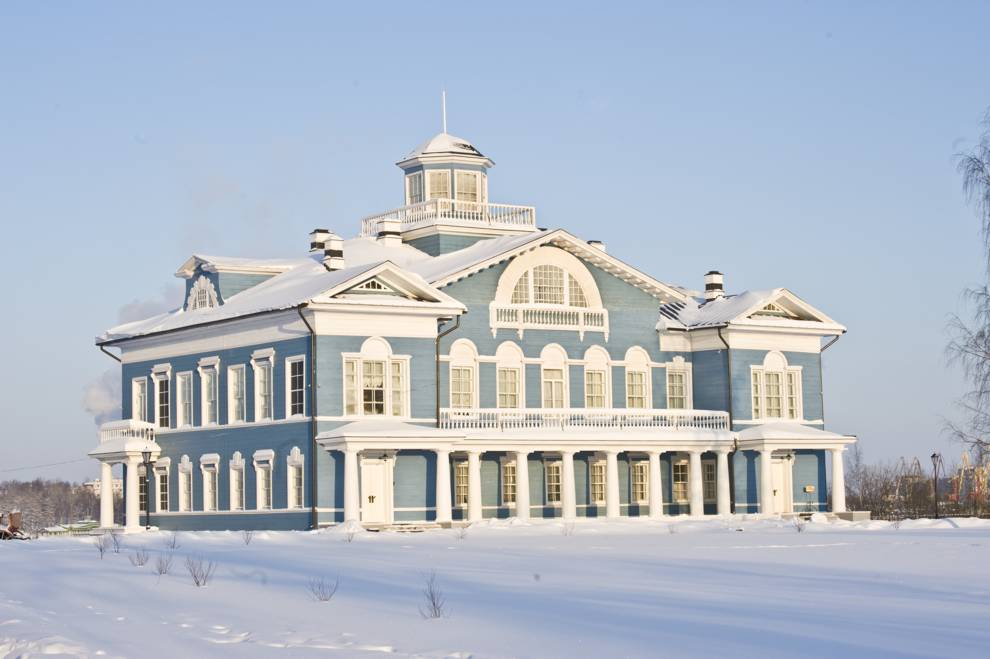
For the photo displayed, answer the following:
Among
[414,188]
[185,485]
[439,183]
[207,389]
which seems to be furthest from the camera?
[414,188]

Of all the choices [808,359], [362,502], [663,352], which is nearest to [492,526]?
[362,502]

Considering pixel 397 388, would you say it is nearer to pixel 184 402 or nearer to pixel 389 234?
pixel 184 402

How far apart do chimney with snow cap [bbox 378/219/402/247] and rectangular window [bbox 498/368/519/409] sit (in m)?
7.35

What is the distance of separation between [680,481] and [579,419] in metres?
5.45

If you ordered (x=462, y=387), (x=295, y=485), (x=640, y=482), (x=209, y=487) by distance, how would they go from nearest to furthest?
(x=295, y=485) → (x=462, y=387) → (x=209, y=487) → (x=640, y=482)

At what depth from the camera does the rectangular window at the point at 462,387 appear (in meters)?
52.0

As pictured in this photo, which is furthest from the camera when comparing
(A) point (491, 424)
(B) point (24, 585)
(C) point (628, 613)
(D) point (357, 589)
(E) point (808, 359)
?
(E) point (808, 359)

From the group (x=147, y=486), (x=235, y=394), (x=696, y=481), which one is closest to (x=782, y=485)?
(x=696, y=481)

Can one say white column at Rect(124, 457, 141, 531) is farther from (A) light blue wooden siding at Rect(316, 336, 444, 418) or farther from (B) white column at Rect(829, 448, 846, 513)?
(B) white column at Rect(829, 448, 846, 513)

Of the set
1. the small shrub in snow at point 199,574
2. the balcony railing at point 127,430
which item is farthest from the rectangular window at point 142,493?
the small shrub in snow at point 199,574

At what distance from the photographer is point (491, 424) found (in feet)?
168

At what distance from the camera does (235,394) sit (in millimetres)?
51719

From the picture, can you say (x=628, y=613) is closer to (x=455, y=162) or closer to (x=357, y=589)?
(x=357, y=589)

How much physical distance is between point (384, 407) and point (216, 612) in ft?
88.5
